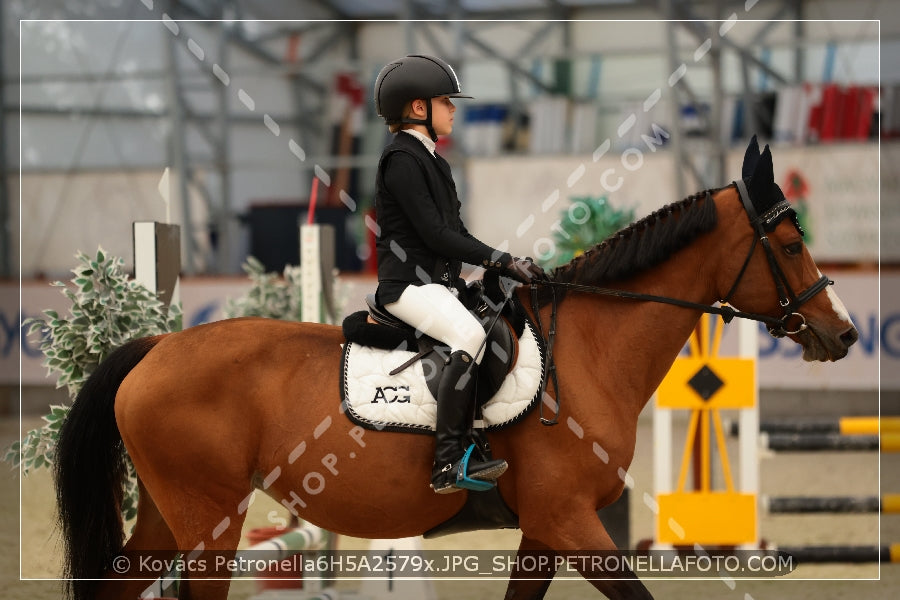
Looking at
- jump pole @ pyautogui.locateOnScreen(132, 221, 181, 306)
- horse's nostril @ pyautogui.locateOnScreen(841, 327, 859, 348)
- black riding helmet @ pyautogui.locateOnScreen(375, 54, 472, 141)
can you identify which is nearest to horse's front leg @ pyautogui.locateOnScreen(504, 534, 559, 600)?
horse's nostril @ pyautogui.locateOnScreen(841, 327, 859, 348)

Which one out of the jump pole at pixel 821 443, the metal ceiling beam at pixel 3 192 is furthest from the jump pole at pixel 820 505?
the metal ceiling beam at pixel 3 192

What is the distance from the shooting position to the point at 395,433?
3.26 meters

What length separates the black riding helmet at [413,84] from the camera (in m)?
3.35

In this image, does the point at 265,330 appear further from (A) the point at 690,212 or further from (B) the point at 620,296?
(A) the point at 690,212

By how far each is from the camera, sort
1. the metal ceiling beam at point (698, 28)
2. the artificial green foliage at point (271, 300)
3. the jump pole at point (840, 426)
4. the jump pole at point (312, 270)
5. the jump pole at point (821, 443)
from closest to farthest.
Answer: the jump pole at point (312, 270)
the jump pole at point (840, 426)
the jump pole at point (821, 443)
the artificial green foliage at point (271, 300)
the metal ceiling beam at point (698, 28)

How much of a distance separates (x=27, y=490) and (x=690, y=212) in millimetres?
6836

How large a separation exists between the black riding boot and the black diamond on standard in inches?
103

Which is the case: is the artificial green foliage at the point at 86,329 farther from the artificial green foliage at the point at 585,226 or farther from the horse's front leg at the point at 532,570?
the artificial green foliage at the point at 585,226

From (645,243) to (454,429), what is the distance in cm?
90

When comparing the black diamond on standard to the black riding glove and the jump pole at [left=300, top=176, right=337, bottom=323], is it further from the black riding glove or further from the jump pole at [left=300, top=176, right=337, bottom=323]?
the black riding glove

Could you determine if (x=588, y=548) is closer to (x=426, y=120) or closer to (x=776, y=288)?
(x=776, y=288)

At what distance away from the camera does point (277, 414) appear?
3.31 metres

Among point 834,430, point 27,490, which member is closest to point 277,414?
point 834,430

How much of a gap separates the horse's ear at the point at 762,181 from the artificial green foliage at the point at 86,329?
2.29 meters
